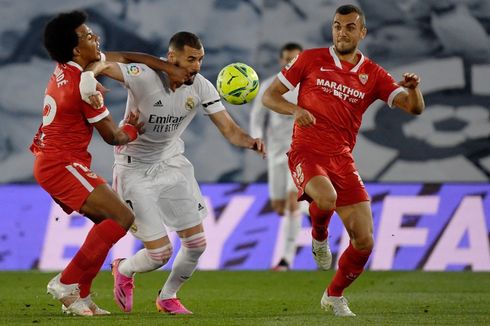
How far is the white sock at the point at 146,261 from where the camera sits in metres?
8.89

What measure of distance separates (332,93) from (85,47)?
6.50 feet

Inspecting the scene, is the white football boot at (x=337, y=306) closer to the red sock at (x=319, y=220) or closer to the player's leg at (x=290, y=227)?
the red sock at (x=319, y=220)

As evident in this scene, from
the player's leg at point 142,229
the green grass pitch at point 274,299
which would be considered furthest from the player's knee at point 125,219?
the green grass pitch at point 274,299

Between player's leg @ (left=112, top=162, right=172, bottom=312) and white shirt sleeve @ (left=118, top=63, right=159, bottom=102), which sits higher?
white shirt sleeve @ (left=118, top=63, right=159, bottom=102)

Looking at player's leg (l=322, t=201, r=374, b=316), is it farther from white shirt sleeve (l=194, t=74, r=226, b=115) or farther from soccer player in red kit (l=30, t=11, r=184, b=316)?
soccer player in red kit (l=30, t=11, r=184, b=316)

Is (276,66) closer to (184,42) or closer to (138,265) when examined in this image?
(184,42)

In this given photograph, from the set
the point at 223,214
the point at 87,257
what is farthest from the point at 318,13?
the point at 87,257

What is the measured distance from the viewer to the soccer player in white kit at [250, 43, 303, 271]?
14138mm

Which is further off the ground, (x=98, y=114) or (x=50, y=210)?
(x=98, y=114)

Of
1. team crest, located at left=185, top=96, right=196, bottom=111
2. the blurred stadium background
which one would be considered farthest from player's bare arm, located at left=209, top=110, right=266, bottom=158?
the blurred stadium background

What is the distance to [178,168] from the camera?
9.27 m

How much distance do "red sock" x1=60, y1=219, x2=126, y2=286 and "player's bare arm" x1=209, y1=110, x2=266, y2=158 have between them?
45.4 inches

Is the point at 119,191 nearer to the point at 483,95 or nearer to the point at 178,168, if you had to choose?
the point at 178,168

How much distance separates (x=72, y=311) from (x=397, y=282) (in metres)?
4.84
